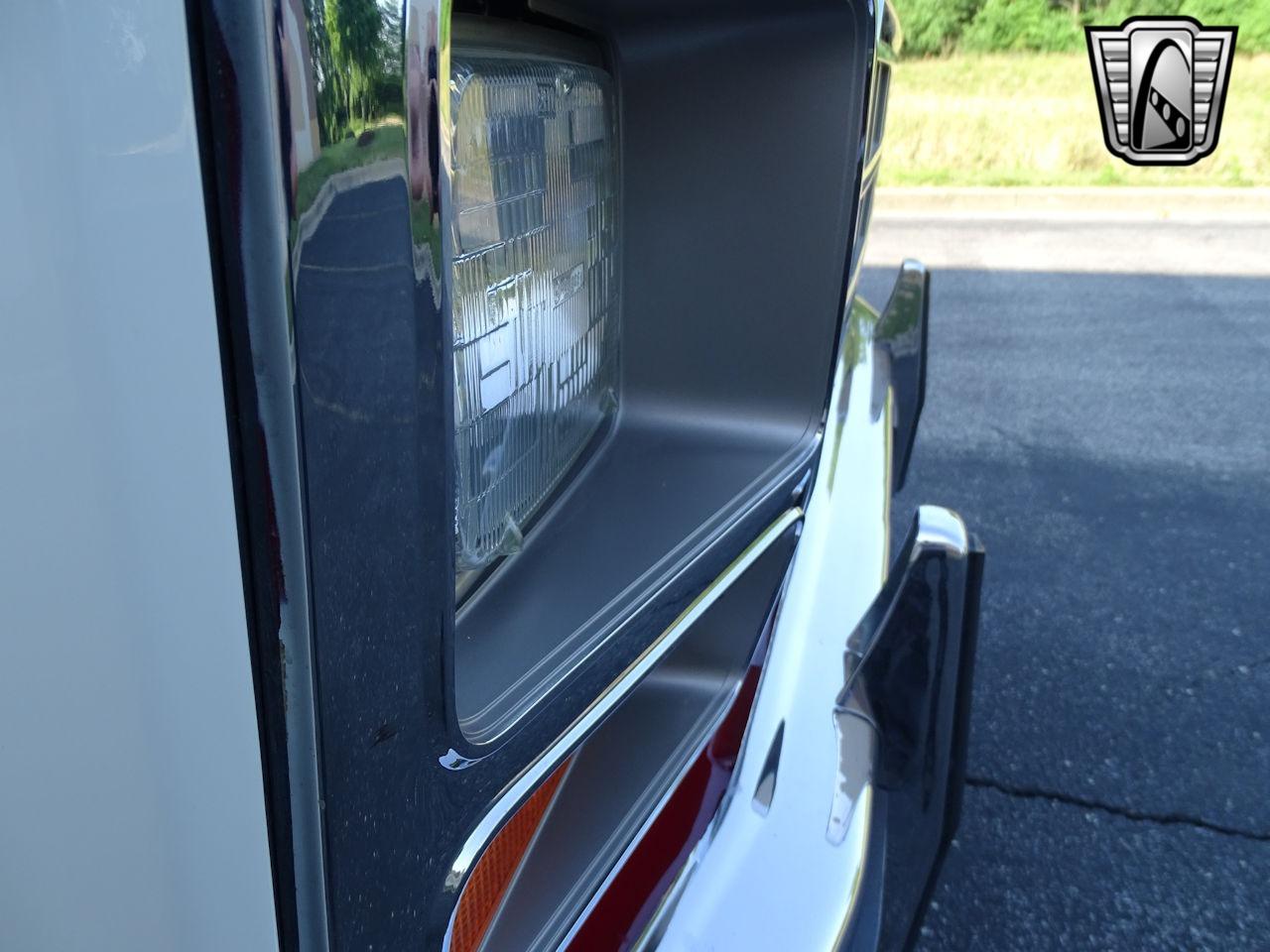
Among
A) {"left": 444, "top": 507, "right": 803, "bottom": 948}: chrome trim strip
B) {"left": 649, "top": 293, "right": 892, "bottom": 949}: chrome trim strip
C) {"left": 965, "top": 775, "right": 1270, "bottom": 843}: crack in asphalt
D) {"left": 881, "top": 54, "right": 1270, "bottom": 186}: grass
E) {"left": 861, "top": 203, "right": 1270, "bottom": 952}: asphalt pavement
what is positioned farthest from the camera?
{"left": 881, "top": 54, "right": 1270, "bottom": 186}: grass

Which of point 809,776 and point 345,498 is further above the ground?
point 345,498

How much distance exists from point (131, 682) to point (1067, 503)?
2.96 m

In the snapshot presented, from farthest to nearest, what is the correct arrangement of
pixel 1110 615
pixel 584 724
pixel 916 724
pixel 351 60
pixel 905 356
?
pixel 1110 615, pixel 905 356, pixel 916 724, pixel 584 724, pixel 351 60

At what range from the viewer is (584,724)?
822 mm

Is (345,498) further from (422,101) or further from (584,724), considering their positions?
(584,724)

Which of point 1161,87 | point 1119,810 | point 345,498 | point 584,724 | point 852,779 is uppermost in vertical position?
point 1161,87

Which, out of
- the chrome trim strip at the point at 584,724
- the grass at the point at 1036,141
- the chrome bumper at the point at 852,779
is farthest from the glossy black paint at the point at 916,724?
the grass at the point at 1036,141

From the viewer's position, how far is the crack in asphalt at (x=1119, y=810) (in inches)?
74.8

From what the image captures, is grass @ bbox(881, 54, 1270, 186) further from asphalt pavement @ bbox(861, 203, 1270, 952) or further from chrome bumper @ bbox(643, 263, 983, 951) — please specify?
chrome bumper @ bbox(643, 263, 983, 951)

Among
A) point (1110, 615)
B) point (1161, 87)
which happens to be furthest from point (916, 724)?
point (1161, 87)

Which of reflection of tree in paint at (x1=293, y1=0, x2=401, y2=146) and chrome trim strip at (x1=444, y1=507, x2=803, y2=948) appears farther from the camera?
chrome trim strip at (x1=444, y1=507, x2=803, y2=948)

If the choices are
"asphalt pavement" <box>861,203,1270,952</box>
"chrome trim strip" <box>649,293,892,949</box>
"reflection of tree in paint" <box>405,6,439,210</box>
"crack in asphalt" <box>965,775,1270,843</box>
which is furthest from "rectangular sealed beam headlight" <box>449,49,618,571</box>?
"crack in asphalt" <box>965,775,1270,843</box>

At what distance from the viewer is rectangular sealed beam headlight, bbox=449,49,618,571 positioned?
2.57 ft

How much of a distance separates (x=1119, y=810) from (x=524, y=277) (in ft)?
Result: 5.15
